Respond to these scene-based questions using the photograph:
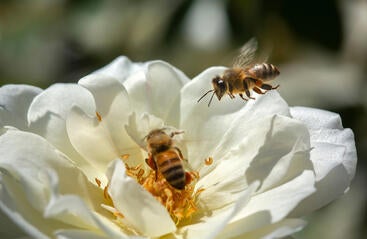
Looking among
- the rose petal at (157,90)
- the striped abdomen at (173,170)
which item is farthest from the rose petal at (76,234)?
the rose petal at (157,90)

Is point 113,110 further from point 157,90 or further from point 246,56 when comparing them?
point 246,56

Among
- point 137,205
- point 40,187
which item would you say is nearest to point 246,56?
point 137,205

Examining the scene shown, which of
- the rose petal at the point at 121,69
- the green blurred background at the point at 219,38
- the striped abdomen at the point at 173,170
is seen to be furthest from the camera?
the green blurred background at the point at 219,38

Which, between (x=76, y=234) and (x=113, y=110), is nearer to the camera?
(x=76, y=234)

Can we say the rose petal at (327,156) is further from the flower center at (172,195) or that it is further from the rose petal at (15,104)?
the rose petal at (15,104)

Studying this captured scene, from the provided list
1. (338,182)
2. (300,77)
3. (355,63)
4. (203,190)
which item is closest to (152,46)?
(300,77)

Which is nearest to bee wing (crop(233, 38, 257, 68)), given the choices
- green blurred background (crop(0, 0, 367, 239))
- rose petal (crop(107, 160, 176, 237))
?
rose petal (crop(107, 160, 176, 237))
